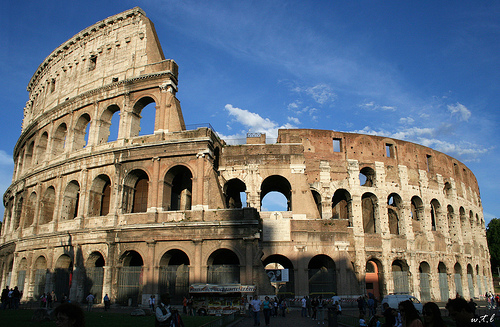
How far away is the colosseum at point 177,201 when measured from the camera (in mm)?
20812

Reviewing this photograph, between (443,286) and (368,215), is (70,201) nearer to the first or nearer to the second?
(368,215)

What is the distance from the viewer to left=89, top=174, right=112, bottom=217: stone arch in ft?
77.3

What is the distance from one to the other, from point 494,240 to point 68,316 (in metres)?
59.8

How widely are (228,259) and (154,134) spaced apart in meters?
8.33

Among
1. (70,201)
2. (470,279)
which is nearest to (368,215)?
(470,279)

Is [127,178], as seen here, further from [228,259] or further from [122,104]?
[228,259]

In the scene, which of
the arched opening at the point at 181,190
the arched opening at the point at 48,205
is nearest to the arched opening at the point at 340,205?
the arched opening at the point at 181,190

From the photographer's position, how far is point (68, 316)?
362 cm

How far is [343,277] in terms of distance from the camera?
23.6 metres

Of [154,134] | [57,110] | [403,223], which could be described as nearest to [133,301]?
[154,134]

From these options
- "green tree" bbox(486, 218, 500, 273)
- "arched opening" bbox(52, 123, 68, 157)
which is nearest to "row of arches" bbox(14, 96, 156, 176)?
"arched opening" bbox(52, 123, 68, 157)

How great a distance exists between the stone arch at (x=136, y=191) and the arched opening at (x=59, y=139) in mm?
7753

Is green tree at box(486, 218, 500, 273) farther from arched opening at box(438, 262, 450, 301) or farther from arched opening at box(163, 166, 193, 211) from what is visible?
arched opening at box(163, 166, 193, 211)

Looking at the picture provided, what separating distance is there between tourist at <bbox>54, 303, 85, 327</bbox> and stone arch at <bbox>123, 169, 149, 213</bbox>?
19.7 meters
